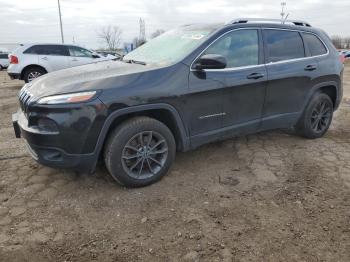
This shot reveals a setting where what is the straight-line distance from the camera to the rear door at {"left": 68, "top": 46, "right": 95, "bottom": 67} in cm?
1188

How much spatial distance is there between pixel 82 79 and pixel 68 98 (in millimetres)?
333

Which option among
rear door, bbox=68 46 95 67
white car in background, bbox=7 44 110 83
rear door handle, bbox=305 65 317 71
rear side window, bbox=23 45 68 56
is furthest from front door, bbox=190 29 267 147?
rear side window, bbox=23 45 68 56

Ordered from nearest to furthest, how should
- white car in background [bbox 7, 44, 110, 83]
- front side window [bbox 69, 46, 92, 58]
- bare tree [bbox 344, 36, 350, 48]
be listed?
white car in background [bbox 7, 44, 110, 83]
front side window [bbox 69, 46, 92, 58]
bare tree [bbox 344, 36, 350, 48]

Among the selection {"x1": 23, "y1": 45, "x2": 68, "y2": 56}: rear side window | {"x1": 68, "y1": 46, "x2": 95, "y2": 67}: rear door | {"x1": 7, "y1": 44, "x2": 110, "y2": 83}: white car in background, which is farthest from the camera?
{"x1": 68, "y1": 46, "x2": 95, "y2": 67}: rear door

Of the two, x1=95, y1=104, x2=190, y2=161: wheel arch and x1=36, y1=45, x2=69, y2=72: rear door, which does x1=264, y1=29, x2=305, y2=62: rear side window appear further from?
x1=36, y1=45, x2=69, y2=72: rear door

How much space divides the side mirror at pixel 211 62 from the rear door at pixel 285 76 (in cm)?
95

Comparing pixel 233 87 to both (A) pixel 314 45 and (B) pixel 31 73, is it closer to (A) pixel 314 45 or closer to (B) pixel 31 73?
(A) pixel 314 45

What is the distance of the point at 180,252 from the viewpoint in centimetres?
268

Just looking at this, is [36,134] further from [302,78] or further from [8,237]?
[302,78]

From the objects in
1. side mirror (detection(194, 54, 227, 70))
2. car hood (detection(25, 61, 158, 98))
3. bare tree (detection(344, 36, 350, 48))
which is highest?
side mirror (detection(194, 54, 227, 70))

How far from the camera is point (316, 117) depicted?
17.0ft

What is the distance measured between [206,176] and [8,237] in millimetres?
2111

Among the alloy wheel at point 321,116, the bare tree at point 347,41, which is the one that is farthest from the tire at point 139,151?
the bare tree at point 347,41

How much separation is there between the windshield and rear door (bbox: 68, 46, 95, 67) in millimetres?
7793
